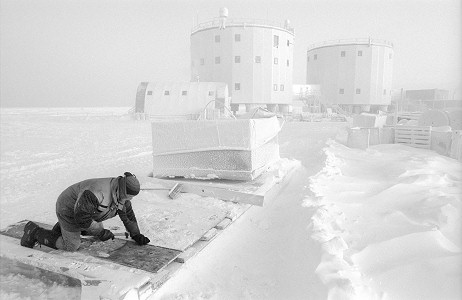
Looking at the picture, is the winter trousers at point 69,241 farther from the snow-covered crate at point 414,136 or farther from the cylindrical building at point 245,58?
the cylindrical building at point 245,58

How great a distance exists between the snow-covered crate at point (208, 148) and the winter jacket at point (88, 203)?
3.30m

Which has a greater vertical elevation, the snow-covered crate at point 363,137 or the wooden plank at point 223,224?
the snow-covered crate at point 363,137

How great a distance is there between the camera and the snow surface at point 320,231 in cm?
318

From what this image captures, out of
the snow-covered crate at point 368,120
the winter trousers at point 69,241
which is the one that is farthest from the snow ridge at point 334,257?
the snow-covered crate at point 368,120

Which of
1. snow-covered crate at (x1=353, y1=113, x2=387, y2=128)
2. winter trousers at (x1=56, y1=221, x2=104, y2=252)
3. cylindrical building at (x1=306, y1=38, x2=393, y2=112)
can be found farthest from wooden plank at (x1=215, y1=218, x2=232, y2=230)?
cylindrical building at (x1=306, y1=38, x2=393, y2=112)

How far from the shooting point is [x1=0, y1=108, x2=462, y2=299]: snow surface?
318cm

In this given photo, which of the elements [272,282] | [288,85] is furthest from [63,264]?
[288,85]

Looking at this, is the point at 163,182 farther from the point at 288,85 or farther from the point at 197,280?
the point at 288,85

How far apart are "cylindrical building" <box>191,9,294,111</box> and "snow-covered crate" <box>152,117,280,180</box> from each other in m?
22.3

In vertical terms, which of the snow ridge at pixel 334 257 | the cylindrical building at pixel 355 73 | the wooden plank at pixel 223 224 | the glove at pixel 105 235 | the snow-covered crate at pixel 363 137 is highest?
the cylindrical building at pixel 355 73

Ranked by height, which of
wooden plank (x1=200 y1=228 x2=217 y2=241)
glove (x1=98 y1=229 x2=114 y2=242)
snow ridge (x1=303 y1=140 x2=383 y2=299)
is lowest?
wooden plank (x1=200 y1=228 x2=217 y2=241)

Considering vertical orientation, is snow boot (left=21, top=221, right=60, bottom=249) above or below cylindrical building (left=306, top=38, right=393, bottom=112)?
below

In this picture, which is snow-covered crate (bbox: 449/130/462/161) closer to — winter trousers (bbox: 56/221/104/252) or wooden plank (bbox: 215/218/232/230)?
wooden plank (bbox: 215/218/232/230)

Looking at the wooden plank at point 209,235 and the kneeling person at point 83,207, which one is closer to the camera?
the kneeling person at point 83,207
